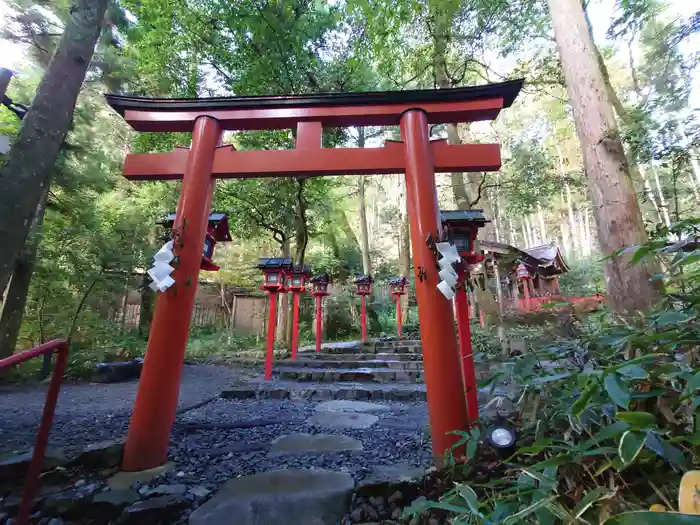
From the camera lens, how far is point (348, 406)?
446 cm

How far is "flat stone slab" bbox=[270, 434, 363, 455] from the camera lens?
2738 millimetres

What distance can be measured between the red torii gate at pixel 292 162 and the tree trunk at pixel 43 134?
57cm

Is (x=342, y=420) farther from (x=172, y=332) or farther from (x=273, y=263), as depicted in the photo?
(x=273, y=263)

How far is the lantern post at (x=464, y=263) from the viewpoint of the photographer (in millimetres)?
2943

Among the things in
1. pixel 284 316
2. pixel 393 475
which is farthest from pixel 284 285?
pixel 393 475

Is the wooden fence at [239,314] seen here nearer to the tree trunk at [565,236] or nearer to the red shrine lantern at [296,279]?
the red shrine lantern at [296,279]

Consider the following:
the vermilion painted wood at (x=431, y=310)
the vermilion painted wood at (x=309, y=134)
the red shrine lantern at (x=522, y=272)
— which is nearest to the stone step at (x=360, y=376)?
the vermilion painted wood at (x=431, y=310)

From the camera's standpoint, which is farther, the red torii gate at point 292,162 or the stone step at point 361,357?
the stone step at point 361,357

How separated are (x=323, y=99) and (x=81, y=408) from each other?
4.71 meters

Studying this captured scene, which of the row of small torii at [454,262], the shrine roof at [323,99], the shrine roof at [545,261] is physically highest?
the shrine roof at [545,261]

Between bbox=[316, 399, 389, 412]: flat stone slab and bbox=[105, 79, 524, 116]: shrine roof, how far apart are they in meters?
3.58

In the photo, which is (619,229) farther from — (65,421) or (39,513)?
(65,421)

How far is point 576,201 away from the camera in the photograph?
20.2 metres

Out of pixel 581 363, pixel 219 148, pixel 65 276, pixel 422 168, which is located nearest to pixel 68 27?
pixel 219 148
